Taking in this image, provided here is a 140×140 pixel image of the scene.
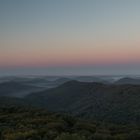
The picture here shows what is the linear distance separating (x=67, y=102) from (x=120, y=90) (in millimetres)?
38626

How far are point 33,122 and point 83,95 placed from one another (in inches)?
6380

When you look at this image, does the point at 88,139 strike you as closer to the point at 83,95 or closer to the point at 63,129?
the point at 63,129

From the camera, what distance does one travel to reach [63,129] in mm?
23141

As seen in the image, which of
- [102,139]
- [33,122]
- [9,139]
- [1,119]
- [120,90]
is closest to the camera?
[9,139]

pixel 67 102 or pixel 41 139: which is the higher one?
pixel 41 139

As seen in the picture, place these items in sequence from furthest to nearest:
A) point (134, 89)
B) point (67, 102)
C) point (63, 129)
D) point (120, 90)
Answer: point (67, 102) < point (120, 90) < point (134, 89) < point (63, 129)

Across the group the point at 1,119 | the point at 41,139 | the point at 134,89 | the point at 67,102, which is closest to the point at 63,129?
the point at 41,139

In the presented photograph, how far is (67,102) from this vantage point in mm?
184125

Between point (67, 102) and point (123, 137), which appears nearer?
point (123, 137)

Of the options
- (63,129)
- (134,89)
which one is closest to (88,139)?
(63,129)

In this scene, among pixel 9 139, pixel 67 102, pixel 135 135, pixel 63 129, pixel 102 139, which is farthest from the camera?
pixel 67 102

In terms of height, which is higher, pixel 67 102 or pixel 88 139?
pixel 88 139

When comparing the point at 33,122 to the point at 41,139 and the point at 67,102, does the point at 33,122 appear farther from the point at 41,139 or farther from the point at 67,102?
the point at 67,102

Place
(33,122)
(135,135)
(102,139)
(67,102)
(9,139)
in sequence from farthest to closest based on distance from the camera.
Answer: (67,102) → (33,122) → (135,135) → (102,139) → (9,139)
